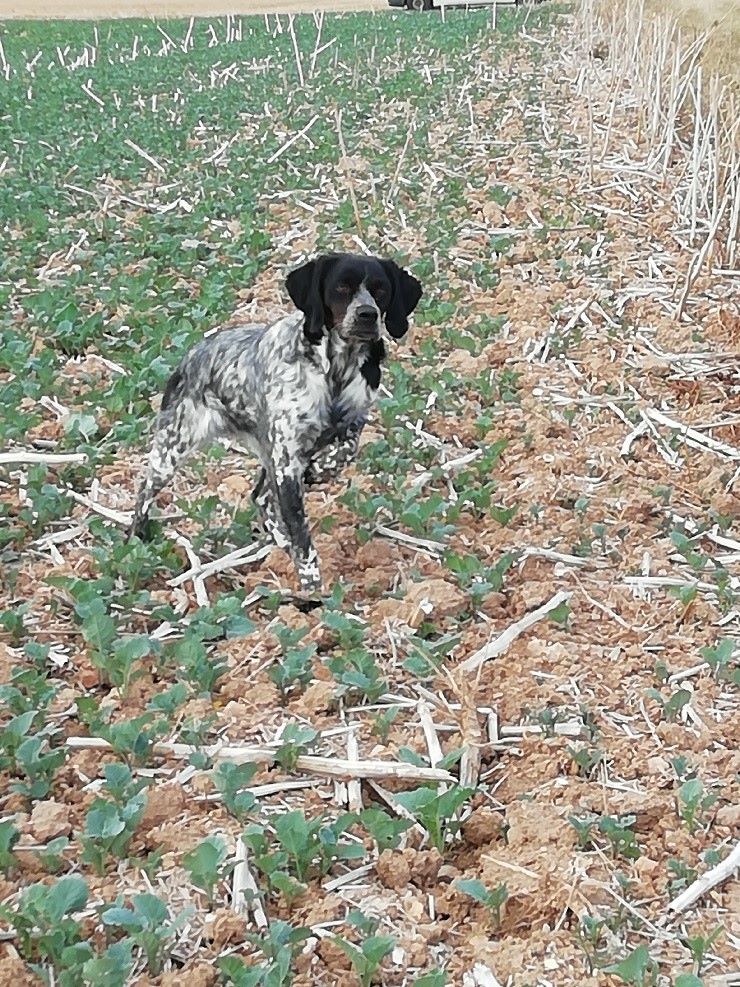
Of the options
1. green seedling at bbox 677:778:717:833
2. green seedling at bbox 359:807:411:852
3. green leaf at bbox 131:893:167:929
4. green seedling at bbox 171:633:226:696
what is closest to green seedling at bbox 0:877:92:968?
green leaf at bbox 131:893:167:929

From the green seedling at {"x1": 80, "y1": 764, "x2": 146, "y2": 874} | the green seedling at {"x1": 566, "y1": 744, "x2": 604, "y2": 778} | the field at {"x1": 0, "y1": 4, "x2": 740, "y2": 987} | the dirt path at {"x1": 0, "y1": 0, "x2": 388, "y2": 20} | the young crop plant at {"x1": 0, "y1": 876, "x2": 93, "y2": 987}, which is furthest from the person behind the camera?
the dirt path at {"x1": 0, "y1": 0, "x2": 388, "y2": 20}

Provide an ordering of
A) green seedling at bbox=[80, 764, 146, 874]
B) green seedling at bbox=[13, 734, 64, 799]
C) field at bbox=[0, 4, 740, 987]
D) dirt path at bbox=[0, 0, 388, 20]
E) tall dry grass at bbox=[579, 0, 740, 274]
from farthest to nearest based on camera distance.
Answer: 1. dirt path at bbox=[0, 0, 388, 20]
2. tall dry grass at bbox=[579, 0, 740, 274]
3. green seedling at bbox=[13, 734, 64, 799]
4. green seedling at bbox=[80, 764, 146, 874]
5. field at bbox=[0, 4, 740, 987]

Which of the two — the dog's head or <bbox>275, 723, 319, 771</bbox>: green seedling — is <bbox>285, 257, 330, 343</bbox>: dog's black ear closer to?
the dog's head

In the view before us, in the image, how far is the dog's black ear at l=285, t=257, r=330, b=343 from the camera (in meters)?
4.55

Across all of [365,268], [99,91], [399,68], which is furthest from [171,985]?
[399,68]

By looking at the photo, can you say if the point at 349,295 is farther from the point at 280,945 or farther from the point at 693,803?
the point at 280,945

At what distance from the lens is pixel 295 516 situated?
4.64m

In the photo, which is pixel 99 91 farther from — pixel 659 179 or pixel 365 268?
pixel 365 268

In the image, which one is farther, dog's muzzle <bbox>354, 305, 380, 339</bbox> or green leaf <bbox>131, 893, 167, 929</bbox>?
dog's muzzle <bbox>354, 305, 380, 339</bbox>

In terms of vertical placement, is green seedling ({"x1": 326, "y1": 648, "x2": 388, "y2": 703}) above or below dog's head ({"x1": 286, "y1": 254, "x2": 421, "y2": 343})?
below

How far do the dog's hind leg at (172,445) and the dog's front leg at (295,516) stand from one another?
1.71 ft

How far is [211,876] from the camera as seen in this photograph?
2.99 m

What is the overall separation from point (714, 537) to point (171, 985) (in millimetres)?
3144

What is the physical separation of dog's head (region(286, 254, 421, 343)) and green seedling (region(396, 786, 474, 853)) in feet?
6.10
